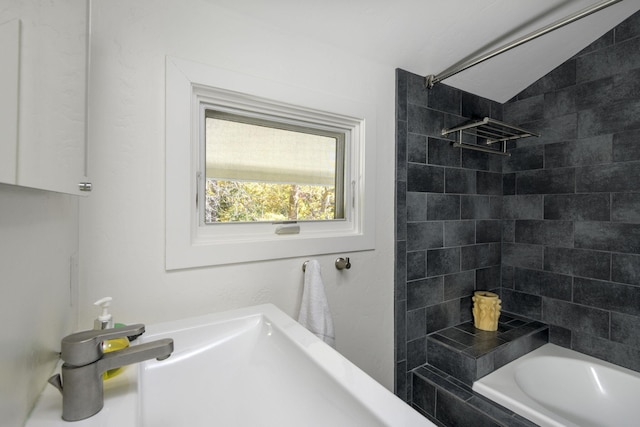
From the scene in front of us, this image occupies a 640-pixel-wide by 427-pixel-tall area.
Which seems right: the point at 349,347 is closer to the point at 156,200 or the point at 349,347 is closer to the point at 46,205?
the point at 156,200

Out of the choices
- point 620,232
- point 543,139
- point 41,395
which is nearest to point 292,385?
point 41,395

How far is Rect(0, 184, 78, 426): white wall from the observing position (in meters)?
0.44

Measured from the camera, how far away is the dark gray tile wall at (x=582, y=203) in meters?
1.68

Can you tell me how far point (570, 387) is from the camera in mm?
1732

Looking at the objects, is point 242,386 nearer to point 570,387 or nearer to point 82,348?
point 82,348

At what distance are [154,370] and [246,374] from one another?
0.80ft

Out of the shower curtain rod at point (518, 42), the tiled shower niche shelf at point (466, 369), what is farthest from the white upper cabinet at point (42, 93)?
the tiled shower niche shelf at point (466, 369)

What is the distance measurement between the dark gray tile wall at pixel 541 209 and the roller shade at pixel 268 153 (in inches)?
16.9

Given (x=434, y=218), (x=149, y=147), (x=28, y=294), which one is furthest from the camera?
(x=434, y=218)

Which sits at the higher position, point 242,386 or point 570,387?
point 242,386

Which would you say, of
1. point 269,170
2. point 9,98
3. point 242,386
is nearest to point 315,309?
point 242,386

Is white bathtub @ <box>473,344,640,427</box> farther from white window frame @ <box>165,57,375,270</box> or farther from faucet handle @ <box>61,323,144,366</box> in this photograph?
faucet handle @ <box>61,323,144,366</box>

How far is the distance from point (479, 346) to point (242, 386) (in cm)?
145

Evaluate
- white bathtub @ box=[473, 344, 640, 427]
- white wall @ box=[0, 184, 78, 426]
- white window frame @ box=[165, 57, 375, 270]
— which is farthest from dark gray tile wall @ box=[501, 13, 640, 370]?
white wall @ box=[0, 184, 78, 426]
